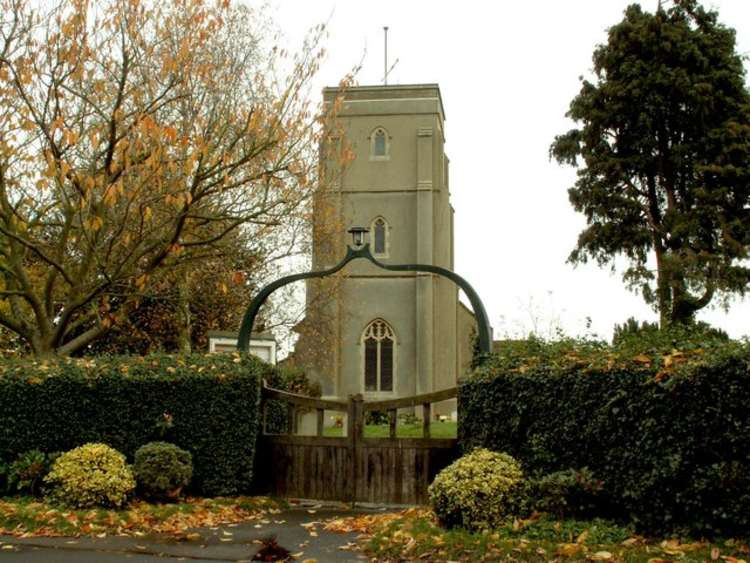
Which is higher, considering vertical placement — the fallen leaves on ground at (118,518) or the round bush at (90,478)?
the round bush at (90,478)

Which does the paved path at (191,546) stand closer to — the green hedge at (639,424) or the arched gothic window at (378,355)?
the green hedge at (639,424)

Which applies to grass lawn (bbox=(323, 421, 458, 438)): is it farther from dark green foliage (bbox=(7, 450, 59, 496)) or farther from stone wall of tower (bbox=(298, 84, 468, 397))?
dark green foliage (bbox=(7, 450, 59, 496))

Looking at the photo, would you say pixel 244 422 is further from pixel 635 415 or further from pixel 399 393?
pixel 399 393

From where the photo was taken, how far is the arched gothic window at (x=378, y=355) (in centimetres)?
3825

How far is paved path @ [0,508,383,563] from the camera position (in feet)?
27.9

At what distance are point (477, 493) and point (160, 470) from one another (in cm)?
479

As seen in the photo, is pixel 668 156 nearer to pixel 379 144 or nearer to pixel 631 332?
pixel 379 144

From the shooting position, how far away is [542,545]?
8.31 metres

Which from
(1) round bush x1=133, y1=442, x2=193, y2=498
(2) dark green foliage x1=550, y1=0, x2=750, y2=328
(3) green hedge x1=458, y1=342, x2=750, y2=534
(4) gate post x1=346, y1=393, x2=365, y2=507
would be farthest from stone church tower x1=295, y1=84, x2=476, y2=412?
(3) green hedge x1=458, y1=342, x2=750, y2=534

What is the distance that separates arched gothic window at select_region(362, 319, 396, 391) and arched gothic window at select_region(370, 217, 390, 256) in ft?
11.1

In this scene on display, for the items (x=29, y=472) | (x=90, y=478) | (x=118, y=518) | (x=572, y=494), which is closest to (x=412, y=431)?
(x=29, y=472)

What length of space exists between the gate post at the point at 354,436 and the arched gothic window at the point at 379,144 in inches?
1114

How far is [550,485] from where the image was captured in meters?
9.41

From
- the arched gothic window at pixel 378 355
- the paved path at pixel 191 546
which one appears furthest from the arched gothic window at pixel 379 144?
the paved path at pixel 191 546
